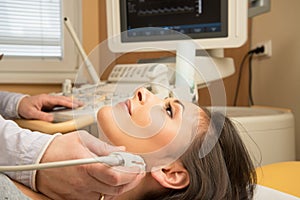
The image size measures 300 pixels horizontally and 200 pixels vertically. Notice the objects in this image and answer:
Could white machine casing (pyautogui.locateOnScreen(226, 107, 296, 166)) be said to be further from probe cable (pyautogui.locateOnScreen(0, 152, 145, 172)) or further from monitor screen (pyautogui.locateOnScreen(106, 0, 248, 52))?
probe cable (pyautogui.locateOnScreen(0, 152, 145, 172))

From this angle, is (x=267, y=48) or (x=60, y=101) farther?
(x=267, y=48)

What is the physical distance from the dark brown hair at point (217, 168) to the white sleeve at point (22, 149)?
0.65 feet

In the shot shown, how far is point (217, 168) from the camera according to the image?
66cm

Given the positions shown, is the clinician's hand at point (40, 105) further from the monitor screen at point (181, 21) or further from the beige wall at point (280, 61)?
the beige wall at point (280, 61)

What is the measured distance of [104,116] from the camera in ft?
2.18

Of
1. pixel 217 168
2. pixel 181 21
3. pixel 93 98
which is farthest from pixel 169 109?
pixel 181 21

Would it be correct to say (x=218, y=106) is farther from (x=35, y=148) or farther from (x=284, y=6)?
(x=284, y=6)

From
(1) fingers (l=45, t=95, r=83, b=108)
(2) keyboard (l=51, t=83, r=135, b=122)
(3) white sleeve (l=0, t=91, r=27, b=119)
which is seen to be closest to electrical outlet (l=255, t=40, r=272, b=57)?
(2) keyboard (l=51, t=83, r=135, b=122)

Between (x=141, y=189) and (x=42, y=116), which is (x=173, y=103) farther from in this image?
(x=42, y=116)

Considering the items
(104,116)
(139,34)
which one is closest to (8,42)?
(139,34)

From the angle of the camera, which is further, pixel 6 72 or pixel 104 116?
pixel 6 72

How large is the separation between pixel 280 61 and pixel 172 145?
0.99 m

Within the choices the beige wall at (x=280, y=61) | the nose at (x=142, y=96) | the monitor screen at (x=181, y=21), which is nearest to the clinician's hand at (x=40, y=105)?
the monitor screen at (x=181, y=21)

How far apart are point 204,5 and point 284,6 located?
373mm
